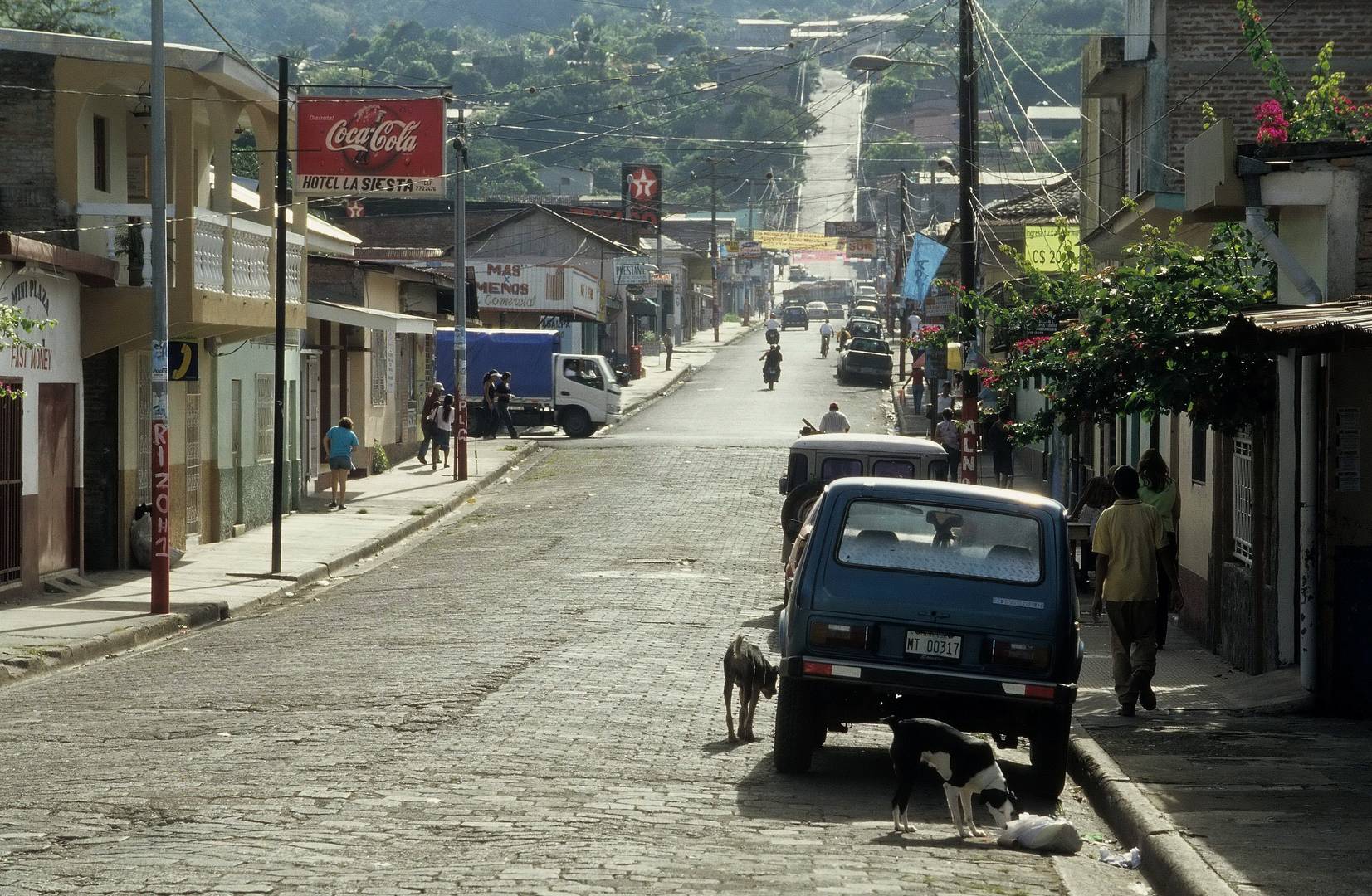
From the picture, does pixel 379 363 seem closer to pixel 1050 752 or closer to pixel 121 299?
pixel 121 299

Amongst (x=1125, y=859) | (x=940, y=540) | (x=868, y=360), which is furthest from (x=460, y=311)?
(x=1125, y=859)

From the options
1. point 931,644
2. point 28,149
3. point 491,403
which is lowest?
point 931,644

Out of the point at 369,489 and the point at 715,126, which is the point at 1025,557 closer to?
the point at 369,489

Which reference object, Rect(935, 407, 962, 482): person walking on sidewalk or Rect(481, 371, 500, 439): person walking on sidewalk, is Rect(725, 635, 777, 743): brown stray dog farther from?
Rect(481, 371, 500, 439): person walking on sidewalk

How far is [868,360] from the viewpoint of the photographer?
62.1m

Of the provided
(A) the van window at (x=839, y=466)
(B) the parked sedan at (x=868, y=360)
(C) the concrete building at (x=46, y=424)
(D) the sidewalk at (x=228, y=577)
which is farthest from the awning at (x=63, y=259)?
(B) the parked sedan at (x=868, y=360)

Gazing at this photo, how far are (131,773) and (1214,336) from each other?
24.1 feet

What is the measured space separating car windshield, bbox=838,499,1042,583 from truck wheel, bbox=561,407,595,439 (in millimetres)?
36188

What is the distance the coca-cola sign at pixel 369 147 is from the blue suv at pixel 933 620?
15996mm

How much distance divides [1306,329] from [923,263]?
22.9 meters

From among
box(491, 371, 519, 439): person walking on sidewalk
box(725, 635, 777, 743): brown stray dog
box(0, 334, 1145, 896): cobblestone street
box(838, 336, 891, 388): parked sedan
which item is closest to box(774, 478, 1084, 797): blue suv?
box(0, 334, 1145, 896): cobblestone street

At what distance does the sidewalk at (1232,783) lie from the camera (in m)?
8.16

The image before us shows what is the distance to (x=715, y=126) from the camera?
193 metres

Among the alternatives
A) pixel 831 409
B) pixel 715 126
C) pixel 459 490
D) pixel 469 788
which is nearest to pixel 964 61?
pixel 831 409
